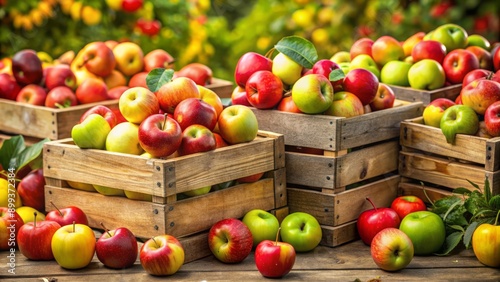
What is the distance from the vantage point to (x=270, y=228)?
325 cm

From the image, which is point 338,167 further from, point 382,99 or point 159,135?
point 159,135

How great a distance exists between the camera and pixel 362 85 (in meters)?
3.46

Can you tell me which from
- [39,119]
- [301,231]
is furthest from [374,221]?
[39,119]

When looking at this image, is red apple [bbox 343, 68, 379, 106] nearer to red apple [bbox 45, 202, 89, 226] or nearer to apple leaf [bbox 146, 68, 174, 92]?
apple leaf [bbox 146, 68, 174, 92]

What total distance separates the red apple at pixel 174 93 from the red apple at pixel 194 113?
0.07m

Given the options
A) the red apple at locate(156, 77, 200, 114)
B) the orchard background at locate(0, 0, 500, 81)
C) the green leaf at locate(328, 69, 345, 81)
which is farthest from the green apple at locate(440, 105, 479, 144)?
the orchard background at locate(0, 0, 500, 81)

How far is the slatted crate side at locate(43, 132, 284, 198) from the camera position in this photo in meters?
3.06

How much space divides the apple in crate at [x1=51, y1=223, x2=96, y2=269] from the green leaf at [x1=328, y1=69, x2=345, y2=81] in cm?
112

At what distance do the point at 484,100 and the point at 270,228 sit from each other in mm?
1020

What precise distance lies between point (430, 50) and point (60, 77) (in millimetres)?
1776

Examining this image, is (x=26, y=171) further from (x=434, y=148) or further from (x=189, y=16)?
(x=189, y=16)

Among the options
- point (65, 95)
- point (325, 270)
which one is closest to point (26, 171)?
point (65, 95)

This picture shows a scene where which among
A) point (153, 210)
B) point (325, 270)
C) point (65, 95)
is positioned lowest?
point (325, 270)

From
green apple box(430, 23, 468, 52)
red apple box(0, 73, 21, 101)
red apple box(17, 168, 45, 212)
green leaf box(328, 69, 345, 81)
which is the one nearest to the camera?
green leaf box(328, 69, 345, 81)
